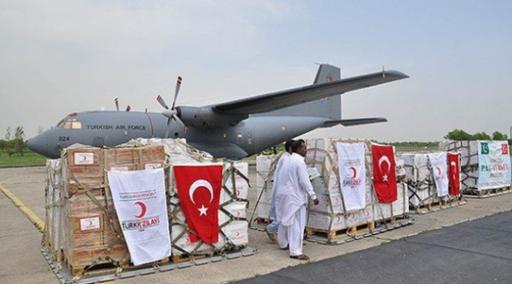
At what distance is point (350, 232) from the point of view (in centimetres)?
695

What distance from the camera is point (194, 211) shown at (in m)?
5.54

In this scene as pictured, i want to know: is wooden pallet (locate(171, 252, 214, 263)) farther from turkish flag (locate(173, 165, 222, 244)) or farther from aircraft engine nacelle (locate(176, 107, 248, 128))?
aircraft engine nacelle (locate(176, 107, 248, 128))

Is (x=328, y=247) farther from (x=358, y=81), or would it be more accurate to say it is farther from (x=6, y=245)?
(x=358, y=81)

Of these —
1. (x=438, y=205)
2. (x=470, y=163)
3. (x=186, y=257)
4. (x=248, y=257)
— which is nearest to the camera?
(x=186, y=257)

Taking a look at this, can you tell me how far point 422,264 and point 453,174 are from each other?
5923mm

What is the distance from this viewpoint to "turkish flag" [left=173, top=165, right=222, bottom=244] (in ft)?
18.0

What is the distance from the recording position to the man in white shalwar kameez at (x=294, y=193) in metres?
5.93

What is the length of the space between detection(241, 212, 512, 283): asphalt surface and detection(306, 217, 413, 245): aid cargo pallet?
62 cm

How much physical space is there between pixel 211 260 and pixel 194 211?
2.35ft

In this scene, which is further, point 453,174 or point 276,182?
point 453,174

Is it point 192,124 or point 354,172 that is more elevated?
point 192,124

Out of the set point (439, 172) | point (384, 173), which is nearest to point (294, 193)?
point (384, 173)

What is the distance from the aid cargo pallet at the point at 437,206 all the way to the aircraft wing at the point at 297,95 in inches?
152

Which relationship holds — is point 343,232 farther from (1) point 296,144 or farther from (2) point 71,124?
(2) point 71,124
